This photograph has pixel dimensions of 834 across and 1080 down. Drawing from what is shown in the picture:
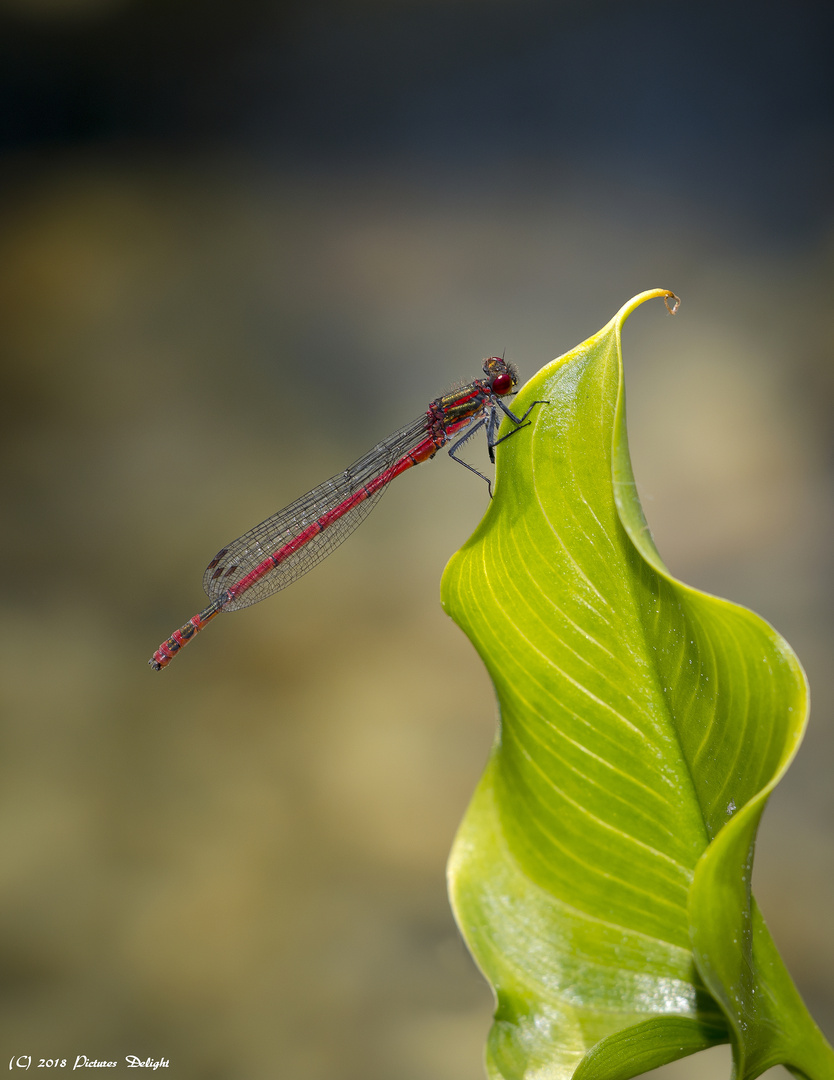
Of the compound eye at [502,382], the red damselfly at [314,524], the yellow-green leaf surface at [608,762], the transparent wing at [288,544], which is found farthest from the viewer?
the transparent wing at [288,544]

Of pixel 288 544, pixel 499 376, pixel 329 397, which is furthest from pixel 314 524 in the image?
pixel 329 397

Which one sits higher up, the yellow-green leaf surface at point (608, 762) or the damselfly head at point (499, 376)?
the damselfly head at point (499, 376)

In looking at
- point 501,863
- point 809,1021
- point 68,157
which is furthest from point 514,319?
point 809,1021

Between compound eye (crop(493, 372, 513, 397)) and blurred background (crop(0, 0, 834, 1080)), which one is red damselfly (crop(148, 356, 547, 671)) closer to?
compound eye (crop(493, 372, 513, 397))

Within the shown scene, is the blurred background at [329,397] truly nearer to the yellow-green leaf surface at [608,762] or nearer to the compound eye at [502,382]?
the compound eye at [502,382]

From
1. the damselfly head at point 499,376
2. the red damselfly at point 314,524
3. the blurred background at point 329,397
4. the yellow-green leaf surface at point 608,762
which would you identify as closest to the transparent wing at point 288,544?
the red damselfly at point 314,524

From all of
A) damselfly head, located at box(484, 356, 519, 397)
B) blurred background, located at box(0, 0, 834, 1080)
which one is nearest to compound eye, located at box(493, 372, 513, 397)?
damselfly head, located at box(484, 356, 519, 397)
